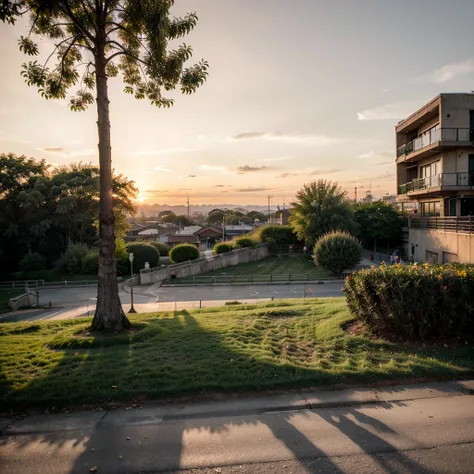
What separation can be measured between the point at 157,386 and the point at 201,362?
114 cm

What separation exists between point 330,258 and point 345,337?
24.7 meters

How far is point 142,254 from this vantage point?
4028cm

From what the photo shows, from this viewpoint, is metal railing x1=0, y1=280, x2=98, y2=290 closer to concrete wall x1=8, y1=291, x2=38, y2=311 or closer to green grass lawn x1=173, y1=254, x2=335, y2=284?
concrete wall x1=8, y1=291, x2=38, y2=311

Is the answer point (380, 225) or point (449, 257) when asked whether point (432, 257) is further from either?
point (380, 225)

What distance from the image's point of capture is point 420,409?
554 centimetres

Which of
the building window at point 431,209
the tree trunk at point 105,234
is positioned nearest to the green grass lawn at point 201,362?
the tree trunk at point 105,234

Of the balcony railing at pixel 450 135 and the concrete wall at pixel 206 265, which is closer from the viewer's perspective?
the balcony railing at pixel 450 135

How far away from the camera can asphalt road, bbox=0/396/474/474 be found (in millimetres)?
4293

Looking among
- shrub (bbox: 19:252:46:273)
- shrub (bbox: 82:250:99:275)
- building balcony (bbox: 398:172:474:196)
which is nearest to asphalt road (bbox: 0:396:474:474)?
building balcony (bbox: 398:172:474:196)

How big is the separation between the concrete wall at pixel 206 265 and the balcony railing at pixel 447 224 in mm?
20205

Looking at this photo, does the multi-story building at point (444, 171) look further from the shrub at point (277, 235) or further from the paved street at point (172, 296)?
the shrub at point (277, 235)

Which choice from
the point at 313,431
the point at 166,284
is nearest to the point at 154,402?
Answer: the point at 313,431

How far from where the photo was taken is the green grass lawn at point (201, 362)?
20.1 feet

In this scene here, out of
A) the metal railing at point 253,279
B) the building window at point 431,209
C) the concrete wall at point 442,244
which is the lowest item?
the metal railing at point 253,279
